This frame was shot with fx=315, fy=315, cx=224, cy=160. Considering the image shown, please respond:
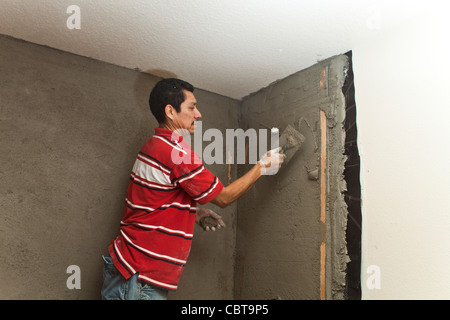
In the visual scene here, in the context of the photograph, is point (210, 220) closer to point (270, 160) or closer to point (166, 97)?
point (270, 160)

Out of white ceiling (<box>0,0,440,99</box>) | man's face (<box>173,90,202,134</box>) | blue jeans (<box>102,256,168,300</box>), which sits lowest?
blue jeans (<box>102,256,168,300</box>)

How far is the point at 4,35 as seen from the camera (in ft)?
5.74

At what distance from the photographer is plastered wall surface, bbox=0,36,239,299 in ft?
5.54

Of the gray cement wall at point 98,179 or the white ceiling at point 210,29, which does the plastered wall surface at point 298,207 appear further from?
the white ceiling at point 210,29

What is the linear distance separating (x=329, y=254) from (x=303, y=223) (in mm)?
235

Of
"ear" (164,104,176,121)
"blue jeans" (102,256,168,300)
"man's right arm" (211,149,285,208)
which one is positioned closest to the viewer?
"blue jeans" (102,256,168,300)

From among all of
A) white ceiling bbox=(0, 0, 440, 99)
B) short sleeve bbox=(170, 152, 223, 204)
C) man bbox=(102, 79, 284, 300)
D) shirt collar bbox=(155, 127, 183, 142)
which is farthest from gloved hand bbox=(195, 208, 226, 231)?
white ceiling bbox=(0, 0, 440, 99)

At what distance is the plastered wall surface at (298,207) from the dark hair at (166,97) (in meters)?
0.75

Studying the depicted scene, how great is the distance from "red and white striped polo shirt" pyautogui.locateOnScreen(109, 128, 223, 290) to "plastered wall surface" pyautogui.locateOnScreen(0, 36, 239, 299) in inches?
18.7

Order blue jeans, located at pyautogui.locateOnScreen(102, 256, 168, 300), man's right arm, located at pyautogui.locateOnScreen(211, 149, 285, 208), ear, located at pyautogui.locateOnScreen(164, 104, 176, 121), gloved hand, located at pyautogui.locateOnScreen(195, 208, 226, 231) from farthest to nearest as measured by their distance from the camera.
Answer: gloved hand, located at pyautogui.locateOnScreen(195, 208, 226, 231) < ear, located at pyautogui.locateOnScreen(164, 104, 176, 121) < man's right arm, located at pyautogui.locateOnScreen(211, 149, 285, 208) < blue jeans, located at pyautogui.locateOnScreen(102, 256, 168, 300)

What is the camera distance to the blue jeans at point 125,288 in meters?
1.38

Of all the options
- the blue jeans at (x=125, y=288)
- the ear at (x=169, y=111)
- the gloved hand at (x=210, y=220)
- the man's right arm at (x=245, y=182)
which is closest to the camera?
the blue jeans at (x=125, y=288)

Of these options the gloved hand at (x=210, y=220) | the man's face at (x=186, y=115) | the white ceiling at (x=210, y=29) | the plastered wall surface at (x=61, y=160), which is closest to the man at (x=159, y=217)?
the man's face at (x=186, y=115)

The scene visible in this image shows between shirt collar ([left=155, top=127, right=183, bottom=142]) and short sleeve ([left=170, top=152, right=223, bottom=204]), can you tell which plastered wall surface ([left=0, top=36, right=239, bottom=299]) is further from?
A: short sleeve ([left=170, top=152, right=223, bottom=204])
